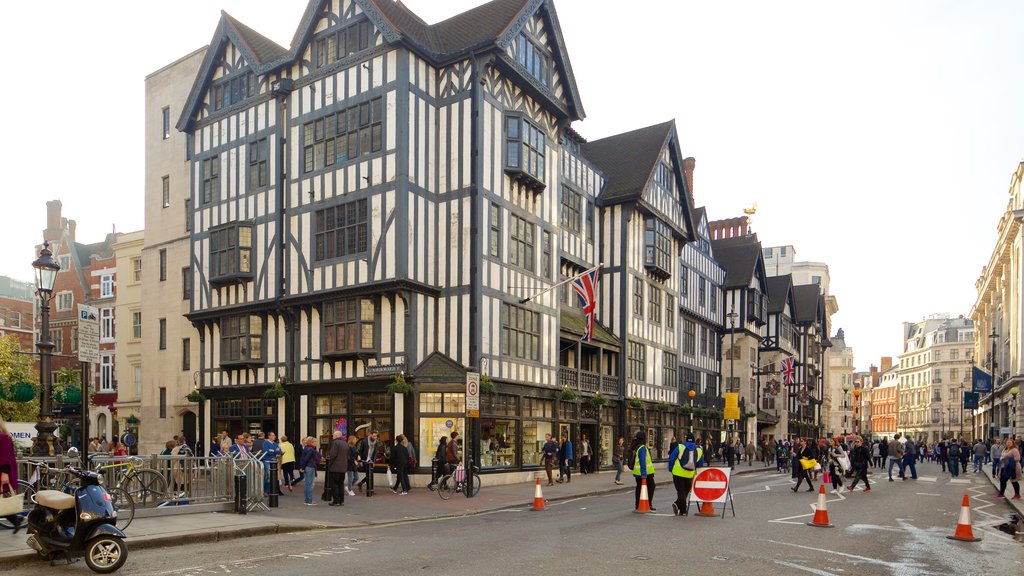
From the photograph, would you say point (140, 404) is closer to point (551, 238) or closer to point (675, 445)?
point (551, 238)

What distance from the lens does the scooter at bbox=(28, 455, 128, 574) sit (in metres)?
9.78

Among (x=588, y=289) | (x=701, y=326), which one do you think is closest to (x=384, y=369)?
(x=588, y=289)

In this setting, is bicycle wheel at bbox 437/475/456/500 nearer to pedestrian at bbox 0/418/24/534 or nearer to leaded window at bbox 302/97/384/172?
leaded window at bbox 302/97/384/172

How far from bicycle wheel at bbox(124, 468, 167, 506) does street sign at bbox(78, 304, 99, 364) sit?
8.50 ft

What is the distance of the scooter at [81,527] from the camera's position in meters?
9.78

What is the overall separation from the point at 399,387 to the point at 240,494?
8.74 meters

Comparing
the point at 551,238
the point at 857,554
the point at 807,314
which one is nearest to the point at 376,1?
the point at 551,238

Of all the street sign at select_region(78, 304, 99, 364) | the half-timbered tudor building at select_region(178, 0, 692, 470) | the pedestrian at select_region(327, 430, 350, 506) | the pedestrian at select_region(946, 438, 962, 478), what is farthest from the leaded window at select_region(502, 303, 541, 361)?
the pedestrian at select_region(946, 438, 962, 478)

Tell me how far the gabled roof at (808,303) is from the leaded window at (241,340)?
57.0 metres

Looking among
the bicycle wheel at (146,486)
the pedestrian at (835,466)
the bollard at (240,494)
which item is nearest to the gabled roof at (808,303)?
the pedestrian at (835,466)

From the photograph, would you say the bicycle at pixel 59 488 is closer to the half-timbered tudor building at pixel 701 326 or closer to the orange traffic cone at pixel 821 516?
the orange traffic cone at pixel 821 516

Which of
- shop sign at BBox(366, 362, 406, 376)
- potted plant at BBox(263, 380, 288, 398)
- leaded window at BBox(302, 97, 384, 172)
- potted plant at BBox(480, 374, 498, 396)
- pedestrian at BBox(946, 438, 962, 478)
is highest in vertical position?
leaded window at BBox(302, 97, 384, 172)

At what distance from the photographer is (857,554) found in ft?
38.6

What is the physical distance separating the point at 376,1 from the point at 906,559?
864 inches
